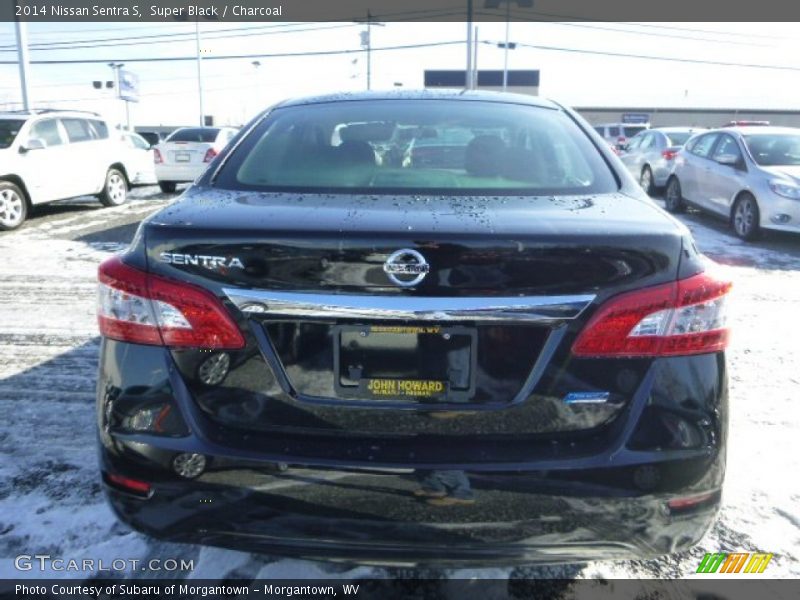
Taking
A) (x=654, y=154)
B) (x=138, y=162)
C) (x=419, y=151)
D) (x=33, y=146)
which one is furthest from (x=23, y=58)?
(x=419, y=151)

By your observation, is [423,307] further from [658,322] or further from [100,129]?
[100,129]

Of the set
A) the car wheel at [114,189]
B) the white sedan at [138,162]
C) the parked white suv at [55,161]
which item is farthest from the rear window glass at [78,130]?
the white sedan at [138,162]

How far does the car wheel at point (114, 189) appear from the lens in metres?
12.2

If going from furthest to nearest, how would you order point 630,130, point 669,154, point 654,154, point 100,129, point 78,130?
point 630,130 → point 654,154 → point 669,154 → point 100,129 → point 78,130

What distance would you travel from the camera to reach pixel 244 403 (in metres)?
1.76

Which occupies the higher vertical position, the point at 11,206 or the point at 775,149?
the point at 775,149

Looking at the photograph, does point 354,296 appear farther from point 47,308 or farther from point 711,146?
point 711,146

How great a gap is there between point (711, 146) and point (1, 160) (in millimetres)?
10552

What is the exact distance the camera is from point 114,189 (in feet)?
40.6

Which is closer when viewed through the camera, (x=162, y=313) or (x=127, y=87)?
(x=162, y=313)

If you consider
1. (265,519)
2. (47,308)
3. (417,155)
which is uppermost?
(417,155)

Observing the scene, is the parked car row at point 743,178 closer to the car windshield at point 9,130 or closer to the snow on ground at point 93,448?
the snow on ground at point 93,448

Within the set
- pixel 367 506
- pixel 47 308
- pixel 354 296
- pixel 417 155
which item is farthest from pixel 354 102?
pixel 47 308

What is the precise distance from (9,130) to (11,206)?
1.44 metres
